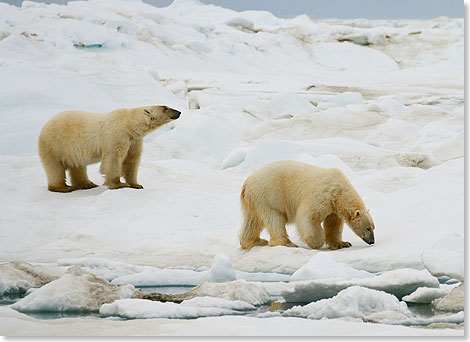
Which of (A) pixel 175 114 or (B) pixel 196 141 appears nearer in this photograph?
(A) pixel 175 114

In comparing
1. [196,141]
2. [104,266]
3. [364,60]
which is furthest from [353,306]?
[364,60]

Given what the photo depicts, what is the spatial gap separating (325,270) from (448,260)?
2.22 feet

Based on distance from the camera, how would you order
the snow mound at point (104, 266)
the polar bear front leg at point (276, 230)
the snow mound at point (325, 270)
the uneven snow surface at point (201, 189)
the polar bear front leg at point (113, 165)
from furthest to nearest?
1. the polar bear front leg at point (113, 165)
2. the polar bear front leg at point (276, 230)
3. the snow mound at point (104, 266)
4. the snow mound at point (325, 270)
5. the uneven snow surface at point (201, 189)

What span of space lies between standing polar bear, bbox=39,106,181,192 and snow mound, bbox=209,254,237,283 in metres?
2.44

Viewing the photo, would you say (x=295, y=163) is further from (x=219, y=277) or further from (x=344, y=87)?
(x=344, y=87)

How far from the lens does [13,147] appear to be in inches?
241

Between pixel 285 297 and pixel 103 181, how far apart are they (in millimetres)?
3374

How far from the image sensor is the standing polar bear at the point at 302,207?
4711mm

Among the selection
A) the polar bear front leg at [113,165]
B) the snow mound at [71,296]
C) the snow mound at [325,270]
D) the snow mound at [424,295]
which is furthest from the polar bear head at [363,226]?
the polar bear front leg at [113,165]

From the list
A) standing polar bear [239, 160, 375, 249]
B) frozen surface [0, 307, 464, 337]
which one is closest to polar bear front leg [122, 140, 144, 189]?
standing polar bear [239, 160, 375, 249]

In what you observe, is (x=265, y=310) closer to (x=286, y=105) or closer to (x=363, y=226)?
(x=363, y=226)

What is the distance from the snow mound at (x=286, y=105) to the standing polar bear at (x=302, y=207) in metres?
7.42

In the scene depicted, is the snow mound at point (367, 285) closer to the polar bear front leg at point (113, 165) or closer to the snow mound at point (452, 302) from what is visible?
the snow mound at point (452, 302)

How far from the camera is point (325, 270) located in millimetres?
3869
